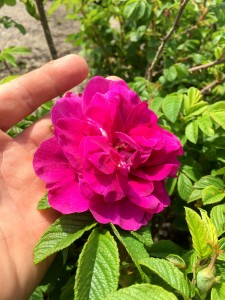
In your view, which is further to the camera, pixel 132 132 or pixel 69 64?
pixel 69 64

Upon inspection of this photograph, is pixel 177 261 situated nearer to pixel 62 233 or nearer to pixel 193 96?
pixel 62 233

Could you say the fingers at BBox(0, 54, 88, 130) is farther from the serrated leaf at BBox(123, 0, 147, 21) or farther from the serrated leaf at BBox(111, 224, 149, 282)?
the serrated leaf at BBox(111, 224, 149, 282)

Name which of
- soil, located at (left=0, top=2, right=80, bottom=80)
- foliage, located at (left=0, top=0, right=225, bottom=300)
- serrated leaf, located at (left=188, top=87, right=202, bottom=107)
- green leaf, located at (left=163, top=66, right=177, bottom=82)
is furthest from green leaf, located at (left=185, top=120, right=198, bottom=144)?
soil, located at (left=0, top=2, right=80, bottom=80)

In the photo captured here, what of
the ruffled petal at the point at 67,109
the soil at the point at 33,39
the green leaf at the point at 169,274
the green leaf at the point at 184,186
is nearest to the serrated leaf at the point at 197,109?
the green leaf at the point at 184,186

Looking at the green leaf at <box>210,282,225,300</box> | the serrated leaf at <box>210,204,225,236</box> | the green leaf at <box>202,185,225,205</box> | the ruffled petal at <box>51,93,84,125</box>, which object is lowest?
the green leaf at <box>202,185,225,205</box>

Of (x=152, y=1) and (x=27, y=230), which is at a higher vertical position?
(x=152, y=1)

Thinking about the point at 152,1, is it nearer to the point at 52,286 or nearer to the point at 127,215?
the point at 127,215

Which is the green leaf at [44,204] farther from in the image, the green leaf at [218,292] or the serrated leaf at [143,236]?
the green leaf at [218,292]

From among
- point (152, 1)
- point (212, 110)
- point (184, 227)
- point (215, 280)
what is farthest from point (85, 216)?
point (152, 1)
